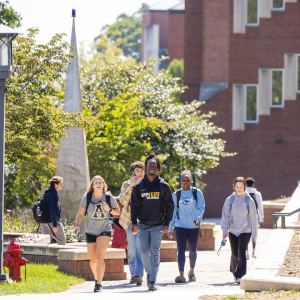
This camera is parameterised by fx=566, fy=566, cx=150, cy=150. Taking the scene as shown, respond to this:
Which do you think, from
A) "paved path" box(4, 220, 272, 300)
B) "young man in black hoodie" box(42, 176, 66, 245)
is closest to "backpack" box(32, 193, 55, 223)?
"young man in black hoodie" box(42, 176, 66, 245)

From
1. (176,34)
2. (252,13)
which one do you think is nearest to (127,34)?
(176,34)

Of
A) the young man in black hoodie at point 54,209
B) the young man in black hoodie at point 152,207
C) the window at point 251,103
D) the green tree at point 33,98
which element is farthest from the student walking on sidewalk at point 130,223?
the window at point 251,103

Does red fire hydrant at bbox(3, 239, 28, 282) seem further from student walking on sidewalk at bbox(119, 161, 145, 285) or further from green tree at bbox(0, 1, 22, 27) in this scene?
green tree at bbox(0, 1, 22, 27)

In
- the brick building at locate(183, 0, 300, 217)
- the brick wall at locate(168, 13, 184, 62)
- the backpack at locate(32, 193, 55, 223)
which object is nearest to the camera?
the backpack at locate(32, 193, 55, 223)

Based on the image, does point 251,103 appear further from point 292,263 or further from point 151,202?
point 151,202

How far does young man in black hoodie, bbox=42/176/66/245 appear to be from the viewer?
9.28 meters

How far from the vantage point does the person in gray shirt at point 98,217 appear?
7.32m

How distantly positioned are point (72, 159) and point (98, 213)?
18.1 feet

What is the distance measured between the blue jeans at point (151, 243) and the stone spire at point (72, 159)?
16.9 ft

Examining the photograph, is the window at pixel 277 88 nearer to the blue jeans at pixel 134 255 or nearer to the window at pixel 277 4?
the window at pixel 277 4

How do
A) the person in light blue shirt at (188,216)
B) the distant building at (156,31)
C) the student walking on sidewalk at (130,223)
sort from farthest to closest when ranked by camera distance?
the distant building at (156,31), the person in light blue shirt at (188,216), the student walking on sidewalk at (130,223)

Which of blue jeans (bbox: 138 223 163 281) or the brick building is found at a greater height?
the brick building

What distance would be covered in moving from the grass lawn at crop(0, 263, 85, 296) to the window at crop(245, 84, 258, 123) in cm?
2001

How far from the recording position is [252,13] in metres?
27.6
